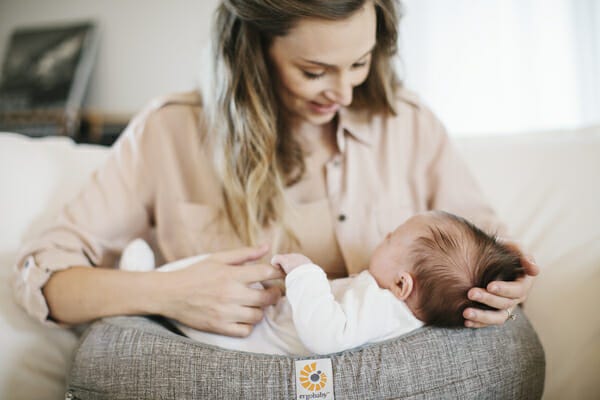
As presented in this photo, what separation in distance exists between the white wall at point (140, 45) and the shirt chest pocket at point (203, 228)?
2.16 meters

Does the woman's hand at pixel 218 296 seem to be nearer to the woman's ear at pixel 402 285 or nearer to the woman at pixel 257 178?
the woman at pixel 257 178

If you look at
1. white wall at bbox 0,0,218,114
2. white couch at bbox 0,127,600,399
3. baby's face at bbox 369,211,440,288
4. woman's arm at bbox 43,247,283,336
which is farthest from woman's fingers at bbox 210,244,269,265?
white wall at bbox 0,0,218,114

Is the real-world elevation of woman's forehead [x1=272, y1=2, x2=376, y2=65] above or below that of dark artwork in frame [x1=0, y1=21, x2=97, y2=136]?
above

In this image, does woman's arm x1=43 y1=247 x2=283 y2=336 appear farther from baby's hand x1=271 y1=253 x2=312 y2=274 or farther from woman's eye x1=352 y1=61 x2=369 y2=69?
woman's eye x1=352 y1=61 x2=369 y2=69

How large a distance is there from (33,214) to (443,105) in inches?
84.5

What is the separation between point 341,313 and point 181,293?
0.33 m

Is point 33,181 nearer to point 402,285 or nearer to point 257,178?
point 257,178

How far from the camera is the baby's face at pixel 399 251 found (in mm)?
906

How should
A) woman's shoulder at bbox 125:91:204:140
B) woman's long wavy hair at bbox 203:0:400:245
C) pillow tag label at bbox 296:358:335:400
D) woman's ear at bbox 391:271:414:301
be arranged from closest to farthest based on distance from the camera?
pillow tag label at bbox 296:358:335:400, woman's ear at bbox 391:271:414:301, woman's long wavy hair at bbox 203:0:400:245, woman's shoulder at bbox 125:91:204:140

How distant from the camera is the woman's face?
977mm

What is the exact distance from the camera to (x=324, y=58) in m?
0.99

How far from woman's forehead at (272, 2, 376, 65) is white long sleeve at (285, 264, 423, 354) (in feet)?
1.45

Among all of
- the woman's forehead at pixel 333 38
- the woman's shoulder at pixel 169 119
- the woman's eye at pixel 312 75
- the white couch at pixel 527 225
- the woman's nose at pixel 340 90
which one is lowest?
the white couch at pixel 527 225

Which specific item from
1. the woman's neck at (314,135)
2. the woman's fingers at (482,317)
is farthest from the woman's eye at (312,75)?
the woman's fingers at (482,317)
